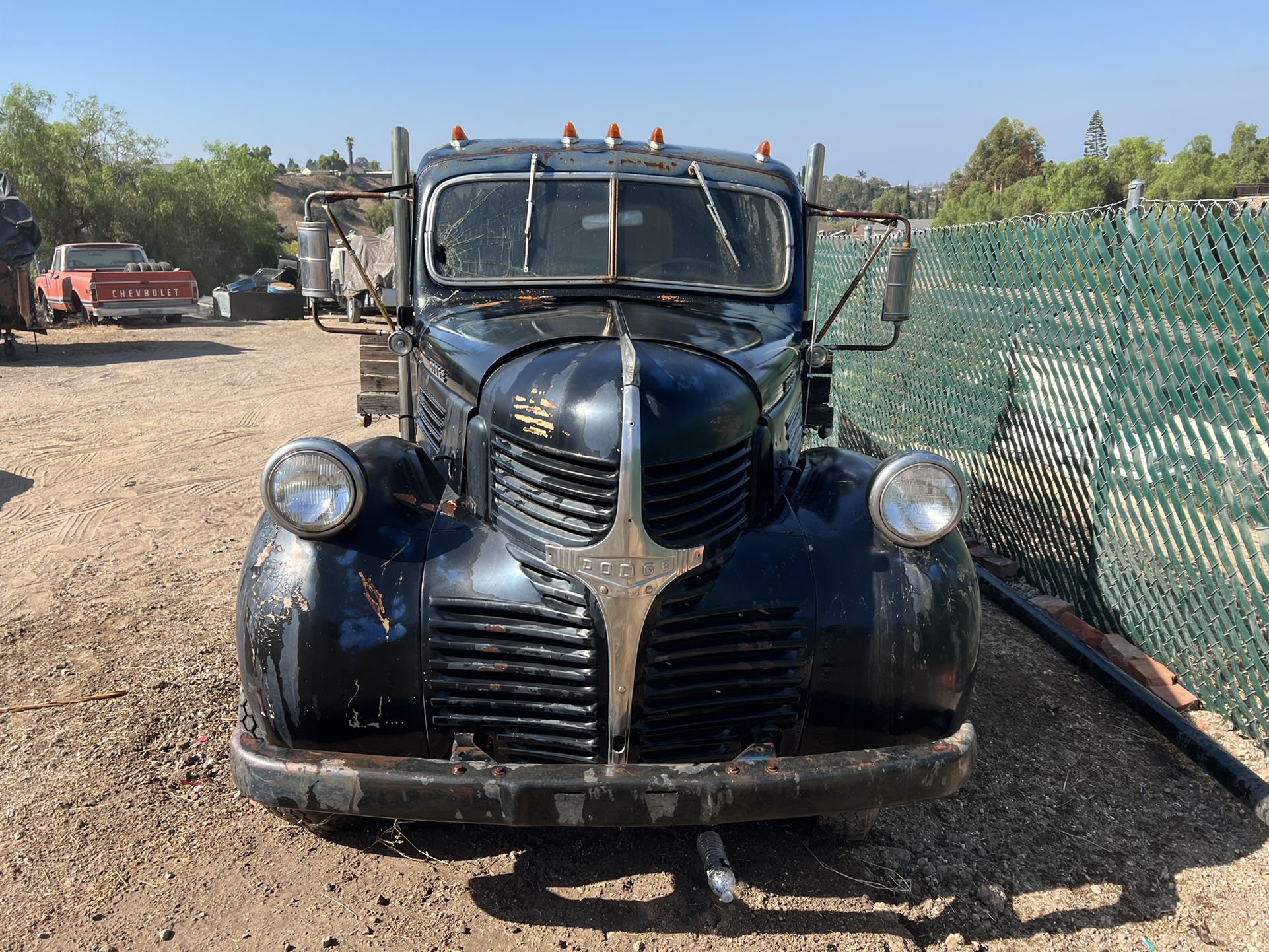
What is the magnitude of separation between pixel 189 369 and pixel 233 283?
37.3 feet

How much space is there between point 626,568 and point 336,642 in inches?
33.5

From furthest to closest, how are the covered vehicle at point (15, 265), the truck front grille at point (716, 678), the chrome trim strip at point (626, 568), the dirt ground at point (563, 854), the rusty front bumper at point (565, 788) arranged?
the covered vehicle at point (15, 265) < the dirt ground at point (563, 854) < the truck front grille at point (716, 678) < the chrome trim strip at point (626, 568) < the rusty front bumper at point (565, 788)

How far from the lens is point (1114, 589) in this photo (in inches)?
185

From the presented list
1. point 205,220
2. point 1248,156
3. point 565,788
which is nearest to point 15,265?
point 565,788

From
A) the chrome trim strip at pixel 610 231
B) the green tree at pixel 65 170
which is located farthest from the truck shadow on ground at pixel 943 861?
the green tree at pixel 65 170

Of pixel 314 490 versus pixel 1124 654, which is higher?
pixel 314 490

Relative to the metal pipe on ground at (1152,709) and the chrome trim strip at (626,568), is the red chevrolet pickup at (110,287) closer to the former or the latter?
the metal pipe on ground at (1152,709)

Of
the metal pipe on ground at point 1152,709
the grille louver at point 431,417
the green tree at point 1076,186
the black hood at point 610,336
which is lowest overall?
the metal pipe on ground at point 1152,709

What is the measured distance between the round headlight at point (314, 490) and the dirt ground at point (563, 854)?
3.92 feet

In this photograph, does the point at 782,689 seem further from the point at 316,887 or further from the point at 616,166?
the point at 616,166

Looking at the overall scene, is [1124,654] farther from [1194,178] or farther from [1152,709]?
[1194,178]

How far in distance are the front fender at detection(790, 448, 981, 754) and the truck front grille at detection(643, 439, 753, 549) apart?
258 mm

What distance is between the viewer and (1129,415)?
15.0ft

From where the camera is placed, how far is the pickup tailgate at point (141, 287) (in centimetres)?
1825
